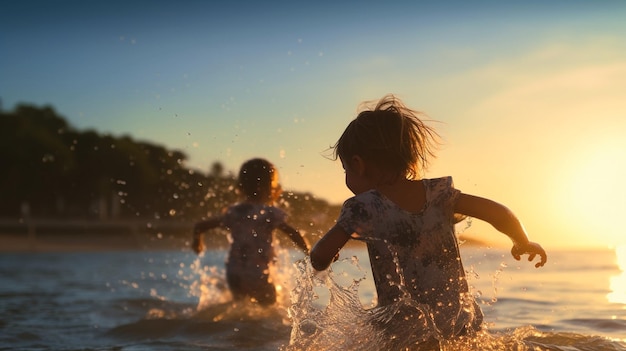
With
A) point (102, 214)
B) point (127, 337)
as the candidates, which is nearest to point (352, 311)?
point (127, 337)

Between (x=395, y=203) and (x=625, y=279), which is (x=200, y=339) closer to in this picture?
(x=395, y=203)

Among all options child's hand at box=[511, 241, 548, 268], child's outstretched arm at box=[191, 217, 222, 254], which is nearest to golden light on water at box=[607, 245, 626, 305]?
child's outstretched arm at box=[191, 217, 222, 254]

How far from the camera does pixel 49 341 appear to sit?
5.45 meters

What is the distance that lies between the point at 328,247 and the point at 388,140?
490 mm

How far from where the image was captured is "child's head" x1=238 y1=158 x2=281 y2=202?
6172 mm

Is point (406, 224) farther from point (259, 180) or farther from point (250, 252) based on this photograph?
point (250, 252)

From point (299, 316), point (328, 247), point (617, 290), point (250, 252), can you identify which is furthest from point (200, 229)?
point (617, 290)

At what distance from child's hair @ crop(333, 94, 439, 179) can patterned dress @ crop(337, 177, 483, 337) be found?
0.12 metres

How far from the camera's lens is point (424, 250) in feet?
10.6

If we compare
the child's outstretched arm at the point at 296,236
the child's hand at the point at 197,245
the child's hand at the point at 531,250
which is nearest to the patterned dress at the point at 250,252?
the child's hand at the point at 197,245

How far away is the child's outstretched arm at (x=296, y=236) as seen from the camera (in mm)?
5449

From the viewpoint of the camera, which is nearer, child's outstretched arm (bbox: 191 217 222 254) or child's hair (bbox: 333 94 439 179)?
child's hair (bbox: 333 94 439 179)

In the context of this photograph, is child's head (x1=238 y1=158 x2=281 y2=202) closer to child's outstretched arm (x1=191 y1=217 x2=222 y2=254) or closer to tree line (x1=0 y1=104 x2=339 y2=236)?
child's outstretched arm (x1=191 y1=217 x2=222 y2=254)

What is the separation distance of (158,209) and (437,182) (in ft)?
24.4
